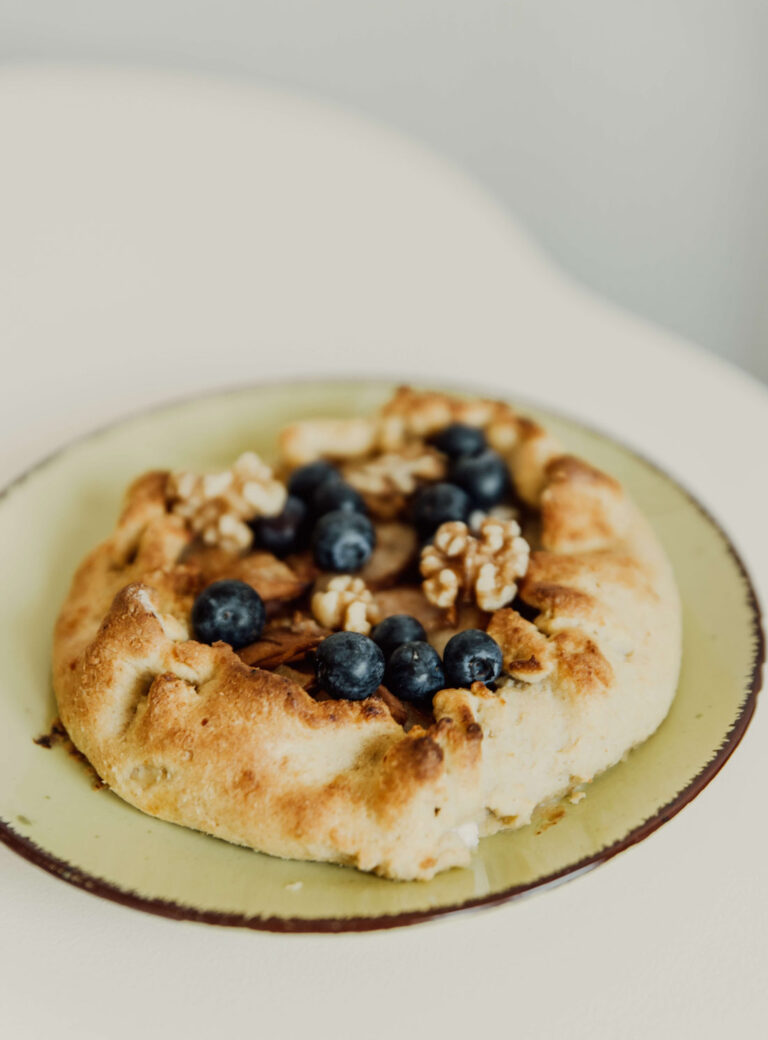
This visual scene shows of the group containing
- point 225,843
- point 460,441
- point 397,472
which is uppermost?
point 460,441

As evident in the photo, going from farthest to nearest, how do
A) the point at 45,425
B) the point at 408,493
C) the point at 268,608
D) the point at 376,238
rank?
the point at 376,238, the point at 45,425, the point at 408,493, the point at 268,608

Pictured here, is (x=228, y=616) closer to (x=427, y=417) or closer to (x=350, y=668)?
(x=350, y=668)

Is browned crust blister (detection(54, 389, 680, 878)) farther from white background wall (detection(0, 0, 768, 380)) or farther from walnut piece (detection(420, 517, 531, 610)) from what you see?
white background wall (detection(0, 0, 768, 380))

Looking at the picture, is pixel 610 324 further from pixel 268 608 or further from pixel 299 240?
pixel 268 608

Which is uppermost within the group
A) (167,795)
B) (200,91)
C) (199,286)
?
(200,91)

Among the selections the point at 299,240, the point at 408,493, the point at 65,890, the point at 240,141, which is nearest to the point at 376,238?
the point at 299,240


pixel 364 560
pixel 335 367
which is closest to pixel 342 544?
pixel 364 560

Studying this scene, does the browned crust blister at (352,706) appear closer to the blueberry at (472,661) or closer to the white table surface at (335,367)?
the blueberry at (472,661)
